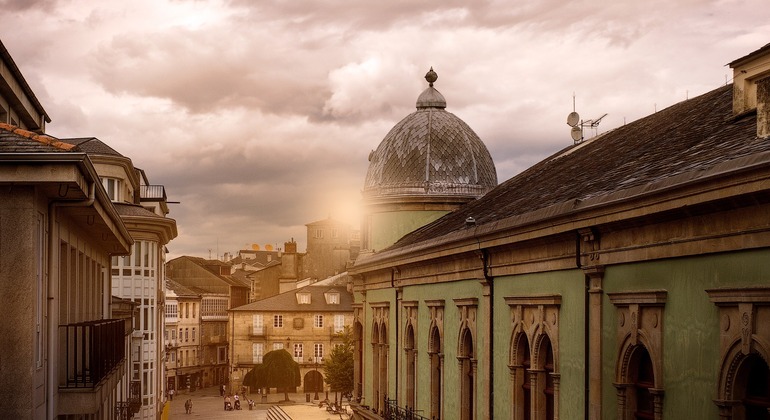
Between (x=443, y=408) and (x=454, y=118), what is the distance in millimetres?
17741

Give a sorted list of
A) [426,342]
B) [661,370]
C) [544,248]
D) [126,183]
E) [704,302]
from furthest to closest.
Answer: [126,183], [426,342], [544,248], [661,370], [704,302]

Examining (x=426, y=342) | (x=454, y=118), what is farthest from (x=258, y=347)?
(x=426, y=342)

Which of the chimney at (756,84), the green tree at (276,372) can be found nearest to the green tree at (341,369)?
the green tree at (276,372)

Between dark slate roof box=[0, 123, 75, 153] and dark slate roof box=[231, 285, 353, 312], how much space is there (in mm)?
84185

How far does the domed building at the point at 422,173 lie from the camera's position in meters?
41.0

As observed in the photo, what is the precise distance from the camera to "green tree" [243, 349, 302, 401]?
297 ft

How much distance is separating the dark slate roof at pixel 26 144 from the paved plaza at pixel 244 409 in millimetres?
55920

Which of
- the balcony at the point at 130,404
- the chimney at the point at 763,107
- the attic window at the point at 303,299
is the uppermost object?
the chimney at the point at 763,107

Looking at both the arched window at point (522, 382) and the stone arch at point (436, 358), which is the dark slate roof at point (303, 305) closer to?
the stone arch at point (436, 358)

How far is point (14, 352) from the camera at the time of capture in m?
12.9

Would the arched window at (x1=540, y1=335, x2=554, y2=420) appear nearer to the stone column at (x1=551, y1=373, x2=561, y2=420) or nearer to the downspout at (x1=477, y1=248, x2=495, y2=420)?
the stone column at (x1=551, y1=373, x2=561, y2=420)

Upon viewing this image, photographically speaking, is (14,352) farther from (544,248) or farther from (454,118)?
(454,118)

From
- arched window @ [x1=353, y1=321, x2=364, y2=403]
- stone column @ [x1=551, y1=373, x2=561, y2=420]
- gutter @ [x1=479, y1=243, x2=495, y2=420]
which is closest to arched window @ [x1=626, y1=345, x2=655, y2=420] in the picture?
stone column @ [x1=551, y1=373, x2=561, y2=420]

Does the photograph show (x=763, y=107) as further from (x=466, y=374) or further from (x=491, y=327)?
(x=466, y=374)
